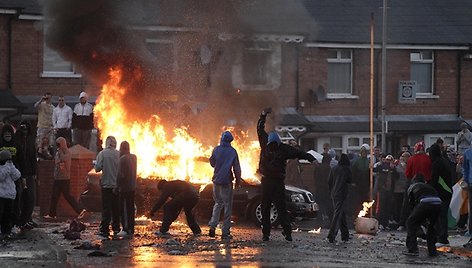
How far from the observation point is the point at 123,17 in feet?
99.8

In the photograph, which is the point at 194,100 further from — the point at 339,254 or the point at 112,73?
the point at 339,254

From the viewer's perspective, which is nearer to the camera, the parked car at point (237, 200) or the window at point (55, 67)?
the parked car at point (237, 200)

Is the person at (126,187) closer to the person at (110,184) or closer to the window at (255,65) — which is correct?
the person at (110,184)

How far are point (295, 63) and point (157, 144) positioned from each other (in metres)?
12.3

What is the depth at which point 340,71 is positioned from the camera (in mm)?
41875

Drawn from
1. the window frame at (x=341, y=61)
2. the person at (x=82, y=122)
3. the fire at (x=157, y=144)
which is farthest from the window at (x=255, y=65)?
the person at (x=82, y=122)

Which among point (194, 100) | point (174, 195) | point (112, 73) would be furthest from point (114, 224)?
point (194, 100)

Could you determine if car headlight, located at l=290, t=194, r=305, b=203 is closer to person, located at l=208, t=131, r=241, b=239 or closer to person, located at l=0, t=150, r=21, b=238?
person, located at l=208, t=131, r=241, b=239

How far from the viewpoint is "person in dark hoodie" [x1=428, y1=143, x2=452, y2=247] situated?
21125 mm

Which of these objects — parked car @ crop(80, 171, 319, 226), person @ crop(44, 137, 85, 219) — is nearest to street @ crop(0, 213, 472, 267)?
parked car @ crop(80, 171, 319, 226)

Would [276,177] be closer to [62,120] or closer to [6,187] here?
[6,187]

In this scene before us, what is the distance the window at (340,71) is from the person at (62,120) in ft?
46.7

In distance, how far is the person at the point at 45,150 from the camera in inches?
1063

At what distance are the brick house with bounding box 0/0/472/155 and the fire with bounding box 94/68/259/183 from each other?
212 cm
